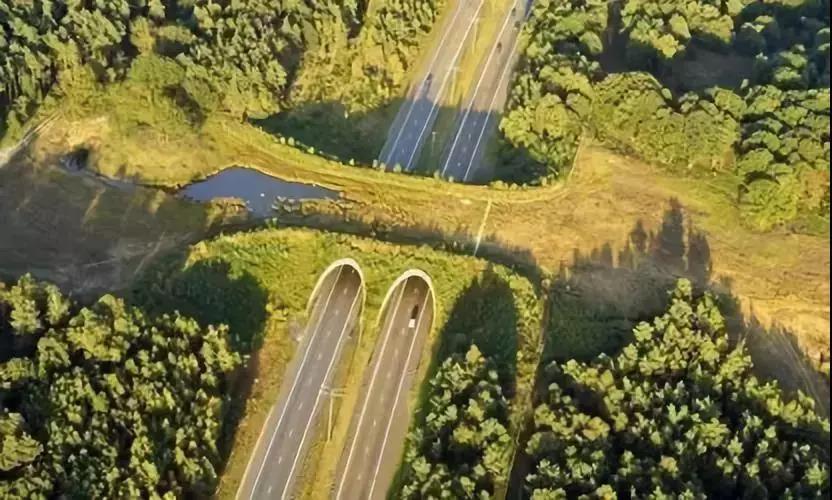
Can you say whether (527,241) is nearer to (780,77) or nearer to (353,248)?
(353,248)

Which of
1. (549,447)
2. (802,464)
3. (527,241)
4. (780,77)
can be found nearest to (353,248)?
(527,241)

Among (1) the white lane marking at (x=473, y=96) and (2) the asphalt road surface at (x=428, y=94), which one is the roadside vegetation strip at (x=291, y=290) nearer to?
(2) the asphalt road surface at (x=428, y=94)

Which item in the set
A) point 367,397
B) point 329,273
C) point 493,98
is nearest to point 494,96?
point 493,98

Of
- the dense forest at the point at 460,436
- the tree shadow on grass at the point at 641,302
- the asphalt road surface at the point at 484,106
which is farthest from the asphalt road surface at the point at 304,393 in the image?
the asphalt road surface at the point at 484,106

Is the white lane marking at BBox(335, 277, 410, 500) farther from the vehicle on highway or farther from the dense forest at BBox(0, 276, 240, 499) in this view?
the dense forest at BBox(0, 276, 240, 499)

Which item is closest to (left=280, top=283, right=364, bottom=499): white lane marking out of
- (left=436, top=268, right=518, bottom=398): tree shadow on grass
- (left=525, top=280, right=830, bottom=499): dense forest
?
(left=436, top=268, right=518, bottom=398): tree shadow on grass

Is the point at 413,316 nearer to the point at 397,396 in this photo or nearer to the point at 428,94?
the point at 397,396
